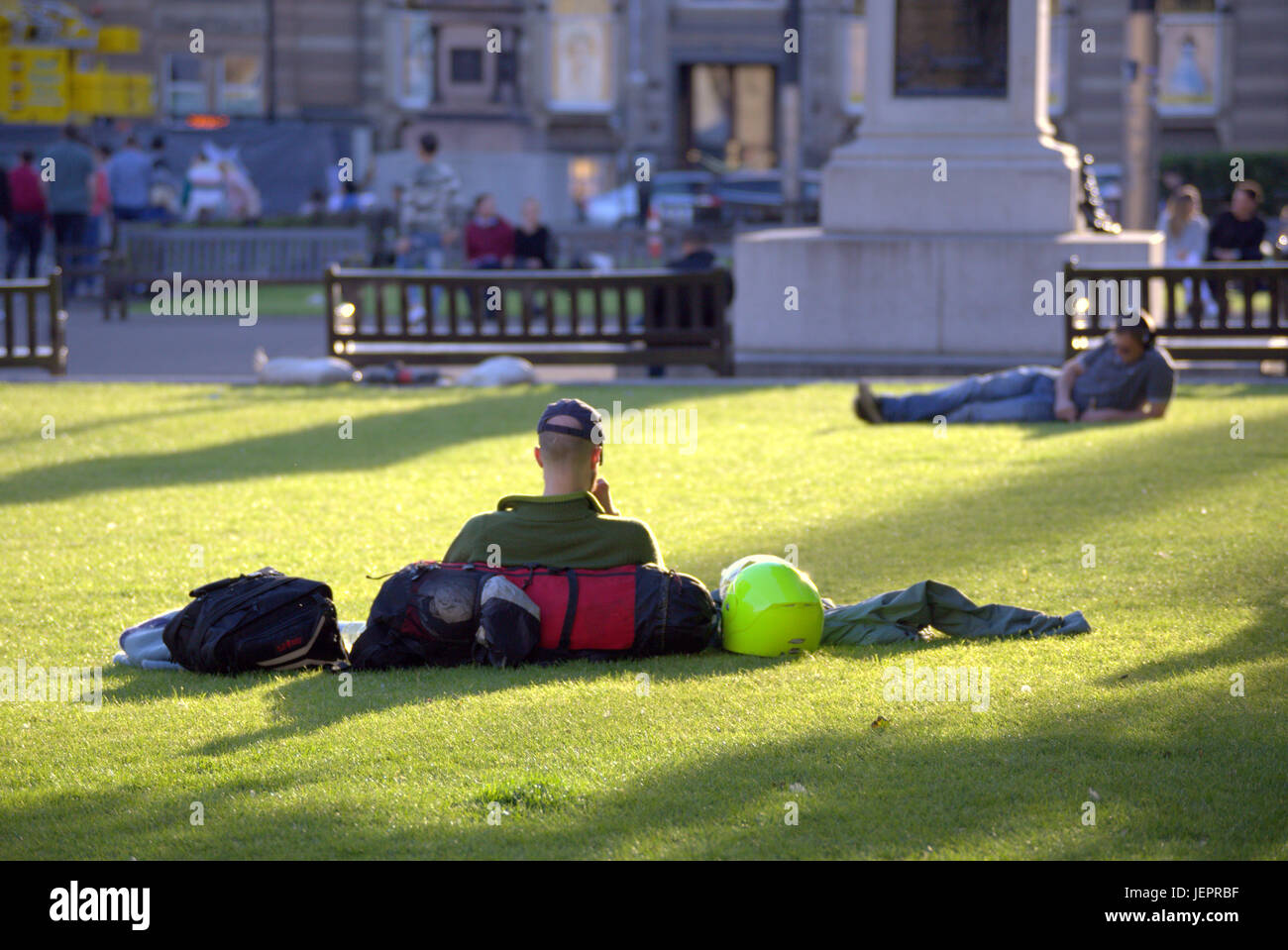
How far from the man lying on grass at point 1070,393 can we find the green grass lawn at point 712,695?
1.28 m

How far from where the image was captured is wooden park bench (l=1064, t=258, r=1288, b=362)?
51.5 ft

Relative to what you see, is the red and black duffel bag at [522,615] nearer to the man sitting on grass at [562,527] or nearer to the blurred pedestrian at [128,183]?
the man sitting on grass at [562,527]

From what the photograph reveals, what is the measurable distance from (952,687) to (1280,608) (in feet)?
6.50

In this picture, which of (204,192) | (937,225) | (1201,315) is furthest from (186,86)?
(1201,315)

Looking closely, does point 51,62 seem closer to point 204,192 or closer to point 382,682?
point 204,192

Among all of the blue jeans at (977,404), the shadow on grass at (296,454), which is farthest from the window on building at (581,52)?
the blue jeans at (977,404)

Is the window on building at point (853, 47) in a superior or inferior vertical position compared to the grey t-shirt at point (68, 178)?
superior

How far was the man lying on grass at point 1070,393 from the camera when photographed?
13023mm

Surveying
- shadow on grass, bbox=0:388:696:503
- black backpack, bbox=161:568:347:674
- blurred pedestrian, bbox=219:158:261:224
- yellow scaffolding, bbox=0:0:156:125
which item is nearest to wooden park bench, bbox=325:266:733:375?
shadow on grass, bbox=0:388:696:503

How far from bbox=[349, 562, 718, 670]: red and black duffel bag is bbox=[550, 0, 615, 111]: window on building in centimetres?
4015

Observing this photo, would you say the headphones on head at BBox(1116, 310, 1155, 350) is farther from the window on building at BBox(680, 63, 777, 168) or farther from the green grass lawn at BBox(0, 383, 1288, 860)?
the window on building at BBox(680, 63, 777, 168)

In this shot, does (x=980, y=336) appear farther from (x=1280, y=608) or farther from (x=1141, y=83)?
(x=1280, y=608)

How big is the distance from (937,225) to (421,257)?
30.8 ft
